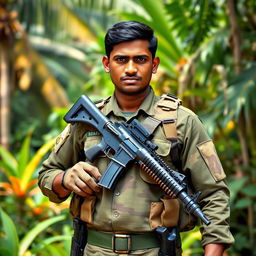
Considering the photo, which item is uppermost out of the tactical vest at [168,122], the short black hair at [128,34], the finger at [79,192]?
the short black hair at [128,34]

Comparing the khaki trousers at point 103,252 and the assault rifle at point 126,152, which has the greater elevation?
the assault rifle at point 126,152

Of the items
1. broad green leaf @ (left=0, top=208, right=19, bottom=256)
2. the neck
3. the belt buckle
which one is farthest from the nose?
broad green leaf @ (left=0, top=208, right=19, bottom=256)

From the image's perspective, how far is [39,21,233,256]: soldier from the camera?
6.30ft

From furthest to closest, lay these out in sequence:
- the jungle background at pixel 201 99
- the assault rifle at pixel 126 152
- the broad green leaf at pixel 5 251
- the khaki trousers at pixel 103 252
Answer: the jungle background at pixel 201 99 → the broad green leaf at pixel 5 251 → the khaki trousers at pixel 103 252 → the assault rifle at pixel 126 152

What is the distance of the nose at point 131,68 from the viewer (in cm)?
194

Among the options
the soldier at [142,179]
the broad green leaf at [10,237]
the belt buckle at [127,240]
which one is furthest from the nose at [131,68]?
the broad green leaf at [10,237]

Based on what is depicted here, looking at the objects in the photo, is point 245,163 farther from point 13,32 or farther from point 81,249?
point 13,32

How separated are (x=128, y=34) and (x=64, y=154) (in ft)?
1.84

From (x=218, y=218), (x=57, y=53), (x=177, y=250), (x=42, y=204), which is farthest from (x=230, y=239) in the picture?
(x=57, y=53)

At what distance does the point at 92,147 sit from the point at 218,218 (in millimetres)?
541

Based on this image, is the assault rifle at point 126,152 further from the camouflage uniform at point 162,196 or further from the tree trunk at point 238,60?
the tree trunk at point 238,60

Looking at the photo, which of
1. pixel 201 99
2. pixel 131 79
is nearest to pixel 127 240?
pixel 131 79

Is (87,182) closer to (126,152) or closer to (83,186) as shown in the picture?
(83,186)

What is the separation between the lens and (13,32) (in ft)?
29.0
